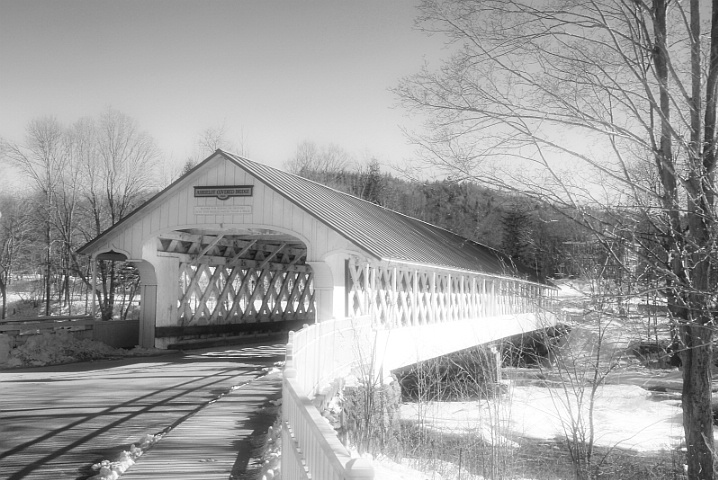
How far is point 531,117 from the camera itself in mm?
6723

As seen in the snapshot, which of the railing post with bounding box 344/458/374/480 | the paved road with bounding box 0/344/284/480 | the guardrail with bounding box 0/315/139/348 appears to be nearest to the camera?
the railing post with bounding box 344/458/374/480

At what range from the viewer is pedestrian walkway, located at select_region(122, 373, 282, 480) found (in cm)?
625

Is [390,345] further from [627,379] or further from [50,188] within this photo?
[50,188]

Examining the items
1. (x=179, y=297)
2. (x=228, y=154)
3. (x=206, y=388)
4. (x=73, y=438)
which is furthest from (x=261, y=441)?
(x=179, y=297)

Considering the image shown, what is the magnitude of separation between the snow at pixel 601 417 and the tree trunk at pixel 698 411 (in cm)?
660

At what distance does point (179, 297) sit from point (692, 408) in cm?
1489

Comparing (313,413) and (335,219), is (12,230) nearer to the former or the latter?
(335,219)

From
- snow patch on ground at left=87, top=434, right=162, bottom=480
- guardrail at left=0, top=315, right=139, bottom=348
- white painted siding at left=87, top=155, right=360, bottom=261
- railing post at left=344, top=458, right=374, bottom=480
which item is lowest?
snow patch on ground at left=87, top=434, right=162, bottom=480

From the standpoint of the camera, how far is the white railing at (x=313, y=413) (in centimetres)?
306

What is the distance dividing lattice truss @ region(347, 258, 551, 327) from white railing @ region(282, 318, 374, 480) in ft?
9.25

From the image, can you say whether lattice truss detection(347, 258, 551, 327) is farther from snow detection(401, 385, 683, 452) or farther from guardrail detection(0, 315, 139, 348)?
guardrail detection(0, 315, 139, 348)

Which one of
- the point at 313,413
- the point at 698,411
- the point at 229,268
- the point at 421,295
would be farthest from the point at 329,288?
the point at 313,413

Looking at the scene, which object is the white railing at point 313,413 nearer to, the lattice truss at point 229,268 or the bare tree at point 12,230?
the lattice truss at point 229,268

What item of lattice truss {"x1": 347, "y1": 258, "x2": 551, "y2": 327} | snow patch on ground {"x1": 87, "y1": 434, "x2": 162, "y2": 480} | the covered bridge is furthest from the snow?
snow patch on ground {"x1": 87, "y1": 434, "x2": 162, "y2": 480}
